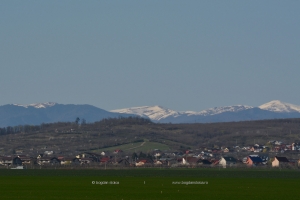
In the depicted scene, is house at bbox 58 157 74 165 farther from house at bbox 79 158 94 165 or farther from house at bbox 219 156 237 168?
house at bbox 219 156 237 168

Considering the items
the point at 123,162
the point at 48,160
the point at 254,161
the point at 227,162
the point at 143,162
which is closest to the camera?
the point at 143,162

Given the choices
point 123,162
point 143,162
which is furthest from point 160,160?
point 123,162

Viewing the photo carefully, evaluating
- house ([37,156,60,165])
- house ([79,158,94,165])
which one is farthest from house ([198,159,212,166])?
house ([37,156,60,165])

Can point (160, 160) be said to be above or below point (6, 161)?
below

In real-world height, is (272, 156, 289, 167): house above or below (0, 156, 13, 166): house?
below

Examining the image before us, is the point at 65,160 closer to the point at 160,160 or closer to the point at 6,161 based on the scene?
the point at 6,161

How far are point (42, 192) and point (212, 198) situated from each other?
11.8m

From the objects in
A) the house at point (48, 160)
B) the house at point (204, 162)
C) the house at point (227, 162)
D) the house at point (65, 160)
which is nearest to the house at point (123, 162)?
the house at point (65, 160)

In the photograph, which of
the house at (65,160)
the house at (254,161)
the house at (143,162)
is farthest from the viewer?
the house at (65,160)

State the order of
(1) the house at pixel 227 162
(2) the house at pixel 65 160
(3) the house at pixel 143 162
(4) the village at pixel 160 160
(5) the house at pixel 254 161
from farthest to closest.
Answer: (2) the house at pixel 65 160, (1) the house at pixel 227 162, (5) the house at pixel 254 161, (3) the house at pixel 143 162, (4) the village at pixel 160 160

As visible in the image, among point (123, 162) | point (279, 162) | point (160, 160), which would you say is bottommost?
point (279, 162)

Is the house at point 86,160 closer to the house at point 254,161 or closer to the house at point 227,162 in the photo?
the house at point 227,162

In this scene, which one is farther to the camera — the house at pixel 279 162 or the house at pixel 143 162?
the house at pixel 143 162

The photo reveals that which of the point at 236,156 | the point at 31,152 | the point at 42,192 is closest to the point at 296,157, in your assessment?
the point at 236,156
